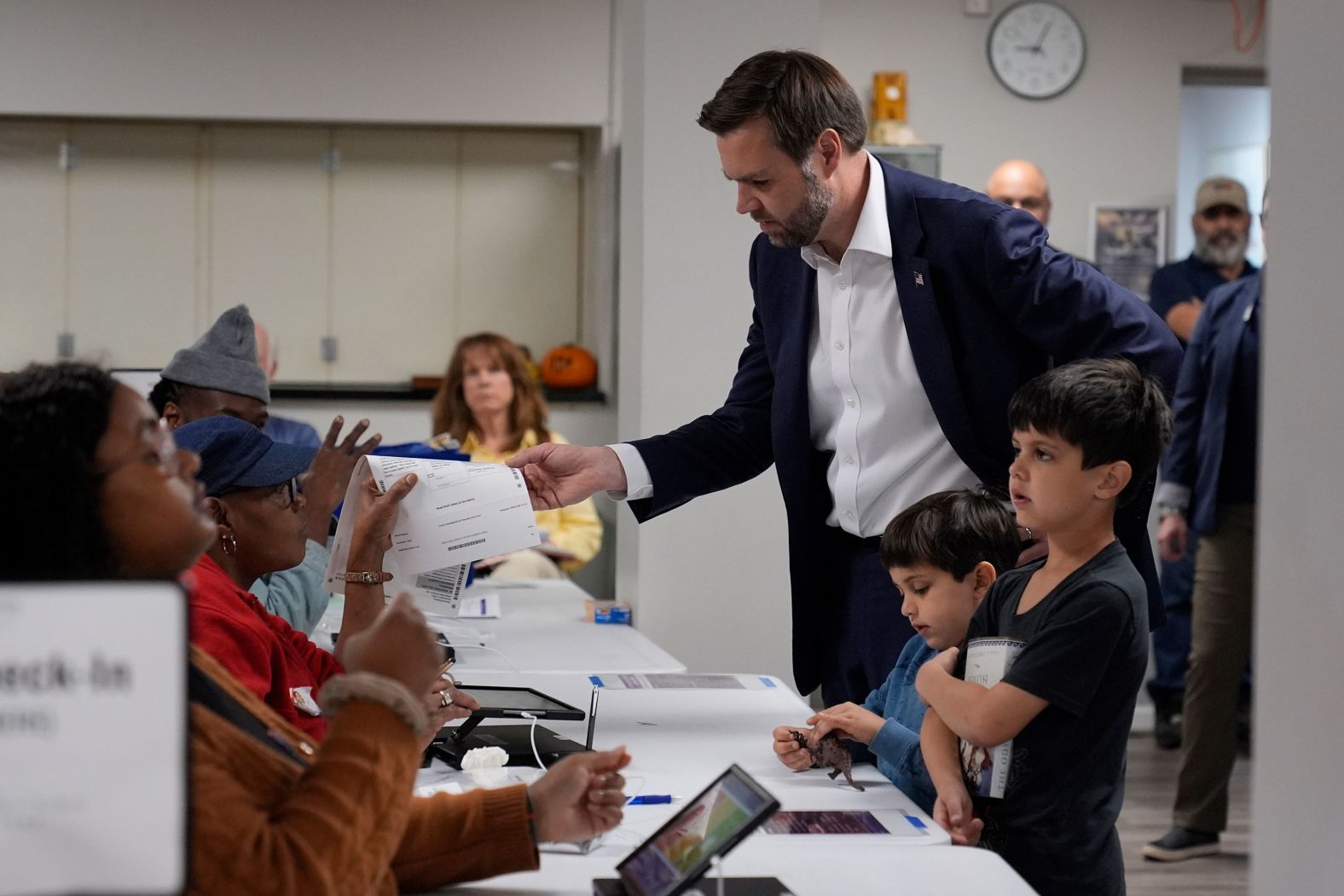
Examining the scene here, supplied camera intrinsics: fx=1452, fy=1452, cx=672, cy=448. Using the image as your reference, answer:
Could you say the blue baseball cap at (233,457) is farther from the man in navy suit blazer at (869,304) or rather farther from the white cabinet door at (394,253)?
the white cabinet door at (394,253)

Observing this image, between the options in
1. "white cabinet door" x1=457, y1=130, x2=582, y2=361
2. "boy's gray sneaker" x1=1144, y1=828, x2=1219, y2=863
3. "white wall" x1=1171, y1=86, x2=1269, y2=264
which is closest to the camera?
"boy's gray sneaker" x1=1144, y1=828, x2=1219, y2=863

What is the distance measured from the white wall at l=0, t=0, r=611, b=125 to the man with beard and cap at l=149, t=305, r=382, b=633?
2905mm

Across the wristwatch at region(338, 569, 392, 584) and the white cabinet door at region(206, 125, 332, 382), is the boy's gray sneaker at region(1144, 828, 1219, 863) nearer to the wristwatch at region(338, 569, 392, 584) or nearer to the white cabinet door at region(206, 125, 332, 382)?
the wristwatch at region(338, 569, 392, 584)

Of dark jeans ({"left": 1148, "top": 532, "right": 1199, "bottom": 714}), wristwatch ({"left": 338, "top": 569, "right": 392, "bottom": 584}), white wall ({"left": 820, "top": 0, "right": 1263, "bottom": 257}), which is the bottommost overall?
dark jeans ({"left": 1148, "top": 532, "right": 1199, "bottom": 714})

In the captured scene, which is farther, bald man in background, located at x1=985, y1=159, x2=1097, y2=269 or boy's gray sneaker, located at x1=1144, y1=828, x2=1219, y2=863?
bald man in background, located at x1=985, y1=159, x2=1097, y2=269

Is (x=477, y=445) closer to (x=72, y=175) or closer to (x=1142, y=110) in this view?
(x=72, y=175)

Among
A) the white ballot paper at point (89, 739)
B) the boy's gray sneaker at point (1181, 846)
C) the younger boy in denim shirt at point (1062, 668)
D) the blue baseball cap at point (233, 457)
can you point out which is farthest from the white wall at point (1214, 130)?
the white ballot paper at point (89, 739)

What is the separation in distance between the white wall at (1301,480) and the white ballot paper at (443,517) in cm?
120

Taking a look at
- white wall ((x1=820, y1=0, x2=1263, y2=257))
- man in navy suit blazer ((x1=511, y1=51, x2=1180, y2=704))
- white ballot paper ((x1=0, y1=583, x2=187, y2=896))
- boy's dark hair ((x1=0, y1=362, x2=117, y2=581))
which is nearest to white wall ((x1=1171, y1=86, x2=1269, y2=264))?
white wall ((x1=820, y1=0, x2=1263, y2=257))

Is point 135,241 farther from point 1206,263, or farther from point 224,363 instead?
point 1206,263

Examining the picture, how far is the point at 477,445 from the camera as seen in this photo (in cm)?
512

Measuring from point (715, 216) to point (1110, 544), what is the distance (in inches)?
70.4

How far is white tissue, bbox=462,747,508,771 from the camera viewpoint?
188 cm

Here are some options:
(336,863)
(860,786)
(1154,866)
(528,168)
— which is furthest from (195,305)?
(336,863)
